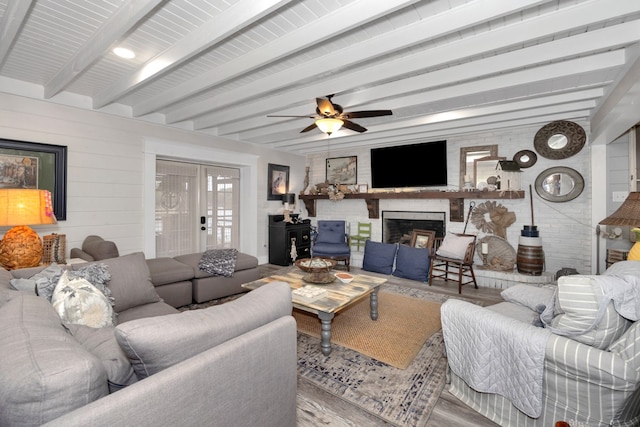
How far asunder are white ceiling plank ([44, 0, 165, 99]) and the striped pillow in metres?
2.81

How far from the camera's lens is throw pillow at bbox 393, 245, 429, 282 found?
4645 millimetres

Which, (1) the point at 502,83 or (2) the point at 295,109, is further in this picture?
(2) the point at 295,109

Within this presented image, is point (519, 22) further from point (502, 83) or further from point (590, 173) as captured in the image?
point (590, 173)

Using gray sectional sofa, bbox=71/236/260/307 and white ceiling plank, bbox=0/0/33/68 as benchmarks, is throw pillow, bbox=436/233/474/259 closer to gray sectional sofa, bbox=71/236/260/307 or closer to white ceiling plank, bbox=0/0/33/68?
gray sectional sofa, bbox=71/236/260/307

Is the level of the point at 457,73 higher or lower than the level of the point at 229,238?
higher

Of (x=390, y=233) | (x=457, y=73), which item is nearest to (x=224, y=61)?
(x=457, y=73)

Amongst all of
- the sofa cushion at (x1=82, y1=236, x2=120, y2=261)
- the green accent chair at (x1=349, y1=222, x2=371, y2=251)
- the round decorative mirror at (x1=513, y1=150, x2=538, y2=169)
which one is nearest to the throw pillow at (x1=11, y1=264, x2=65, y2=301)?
the sofa cushion at (x1=82, y1=236, x2=120, y2=261)

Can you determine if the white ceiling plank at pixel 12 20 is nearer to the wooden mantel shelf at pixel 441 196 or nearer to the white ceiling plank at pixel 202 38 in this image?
the white ceiling plank at pixel 202 38

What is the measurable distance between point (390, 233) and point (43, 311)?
5.43 m

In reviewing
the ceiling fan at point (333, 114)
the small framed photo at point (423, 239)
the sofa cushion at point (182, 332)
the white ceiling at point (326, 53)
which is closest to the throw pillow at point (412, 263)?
the small framed photo at point (423, 239)

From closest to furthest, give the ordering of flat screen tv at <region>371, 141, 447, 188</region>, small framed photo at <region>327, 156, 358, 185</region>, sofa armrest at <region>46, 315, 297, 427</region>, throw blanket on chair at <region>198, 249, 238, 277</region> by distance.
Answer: sofa armrest at <region>46, 315, 297, 427</region>
throw blanket on chair at <region>198, 249, 238, 277</region>
flat screen tv at <region>371, 141, 447, 188</region>
small framed photo at <region>327, 156, 358, 185</region>

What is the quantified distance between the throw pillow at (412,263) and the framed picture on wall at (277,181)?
2808 millimetres

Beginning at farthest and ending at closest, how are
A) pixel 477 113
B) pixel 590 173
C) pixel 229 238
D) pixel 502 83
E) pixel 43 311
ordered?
pixel 229 238 < pixel 590 173 < pixel 477 113 < pixel 502 83 < pixel 43 311

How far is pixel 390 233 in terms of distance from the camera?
5.99 meters
